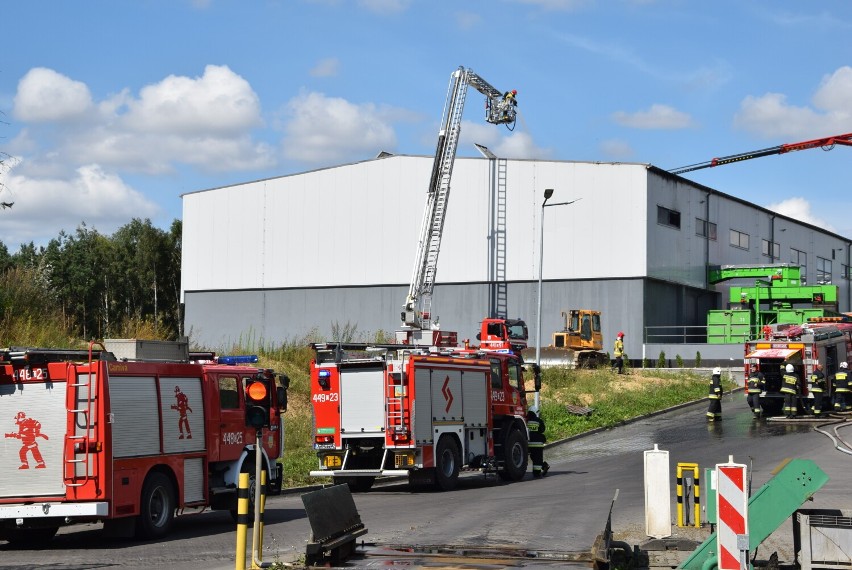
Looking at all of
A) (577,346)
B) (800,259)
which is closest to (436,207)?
(577,346)

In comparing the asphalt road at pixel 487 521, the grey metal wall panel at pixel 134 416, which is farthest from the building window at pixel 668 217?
the grey metal wall panel at pixel 134 416

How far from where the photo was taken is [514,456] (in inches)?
917

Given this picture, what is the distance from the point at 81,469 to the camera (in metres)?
14.0

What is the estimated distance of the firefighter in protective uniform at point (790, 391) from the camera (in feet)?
107

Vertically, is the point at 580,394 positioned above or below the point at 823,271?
below

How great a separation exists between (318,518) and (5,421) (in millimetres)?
5025

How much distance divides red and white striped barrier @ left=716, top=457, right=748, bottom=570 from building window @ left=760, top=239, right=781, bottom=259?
55310 mm

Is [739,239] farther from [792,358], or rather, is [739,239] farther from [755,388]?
[755,388]

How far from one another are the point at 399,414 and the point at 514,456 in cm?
384

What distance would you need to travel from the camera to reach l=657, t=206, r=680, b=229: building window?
51938 millimetres

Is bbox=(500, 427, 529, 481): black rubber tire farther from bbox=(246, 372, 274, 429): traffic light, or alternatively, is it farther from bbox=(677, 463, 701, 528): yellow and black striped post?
bbox=(246, 372, 274, 429): traffic light

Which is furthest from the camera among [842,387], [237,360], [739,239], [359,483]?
[739,239]

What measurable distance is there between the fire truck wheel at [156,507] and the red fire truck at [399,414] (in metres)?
5.91

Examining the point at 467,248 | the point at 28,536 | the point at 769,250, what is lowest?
the point at 28,536
